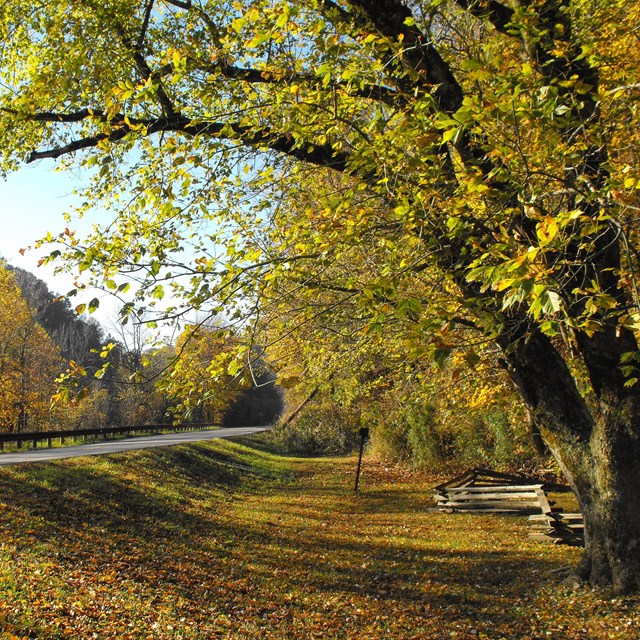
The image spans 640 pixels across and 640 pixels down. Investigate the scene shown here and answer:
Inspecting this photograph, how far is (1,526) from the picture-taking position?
Result: 926 cm

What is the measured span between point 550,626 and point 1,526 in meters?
8.63

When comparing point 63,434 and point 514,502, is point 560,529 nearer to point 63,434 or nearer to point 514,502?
point 514,502

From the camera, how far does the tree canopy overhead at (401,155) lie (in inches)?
179

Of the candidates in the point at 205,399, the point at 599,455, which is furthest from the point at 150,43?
the point at 599,455

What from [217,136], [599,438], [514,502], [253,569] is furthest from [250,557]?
[217,136]

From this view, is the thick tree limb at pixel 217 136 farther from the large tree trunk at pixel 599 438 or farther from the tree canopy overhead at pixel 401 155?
the large tree trunk at pixel 599 438

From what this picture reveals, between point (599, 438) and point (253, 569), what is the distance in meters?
6.59

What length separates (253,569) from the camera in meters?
10.2

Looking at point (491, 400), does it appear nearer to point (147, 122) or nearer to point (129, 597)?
point (129, 597)

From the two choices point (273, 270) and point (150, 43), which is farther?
point (150, 43)

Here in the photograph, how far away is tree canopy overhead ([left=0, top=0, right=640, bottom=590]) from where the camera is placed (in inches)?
179

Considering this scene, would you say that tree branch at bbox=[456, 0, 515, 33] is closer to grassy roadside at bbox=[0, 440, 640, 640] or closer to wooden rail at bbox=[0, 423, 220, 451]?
grassy roadside at bbox=[0, 440, 640, 640]

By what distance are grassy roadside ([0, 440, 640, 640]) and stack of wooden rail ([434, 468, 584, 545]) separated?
55 centimetres

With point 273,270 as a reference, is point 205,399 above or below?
below
